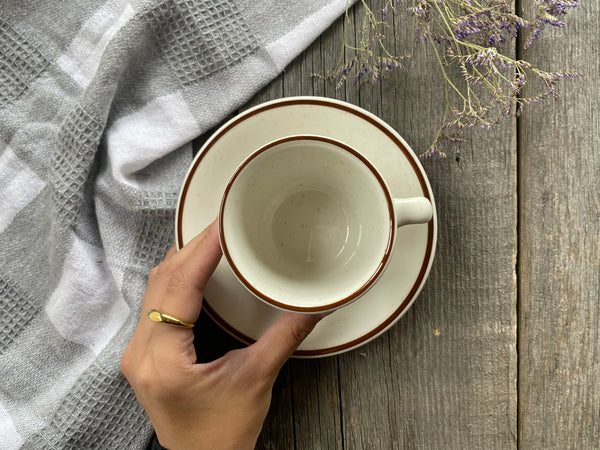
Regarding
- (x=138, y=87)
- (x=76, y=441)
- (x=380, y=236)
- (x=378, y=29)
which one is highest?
(x=138, y=87)

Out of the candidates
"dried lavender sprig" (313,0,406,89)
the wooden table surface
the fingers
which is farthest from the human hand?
"dried lavender sprig" (313,0,406,89)

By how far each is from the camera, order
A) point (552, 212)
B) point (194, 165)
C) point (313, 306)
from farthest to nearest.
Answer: point (552, 212) < point (194, 165) < point (313, 306)

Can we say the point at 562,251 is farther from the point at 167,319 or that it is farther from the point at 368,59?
the point at 167,319

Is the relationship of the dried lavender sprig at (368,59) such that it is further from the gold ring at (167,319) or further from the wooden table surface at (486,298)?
the gold ring at (167,319)

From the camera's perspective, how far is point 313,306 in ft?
2.10

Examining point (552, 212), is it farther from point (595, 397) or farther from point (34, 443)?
point (34, 443)

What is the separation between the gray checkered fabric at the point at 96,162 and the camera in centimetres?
81

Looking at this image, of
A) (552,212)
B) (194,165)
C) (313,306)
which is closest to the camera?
(313,306)

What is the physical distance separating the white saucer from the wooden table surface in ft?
0.34

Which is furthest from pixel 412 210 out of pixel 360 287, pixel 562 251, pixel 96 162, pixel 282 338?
pixel 96 162

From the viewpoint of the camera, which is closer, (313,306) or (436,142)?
(313,306)

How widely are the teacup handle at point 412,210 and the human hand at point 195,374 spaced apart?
196 mm

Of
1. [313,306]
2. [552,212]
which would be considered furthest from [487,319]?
[313,306]

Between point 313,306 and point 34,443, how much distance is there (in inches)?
20.6
